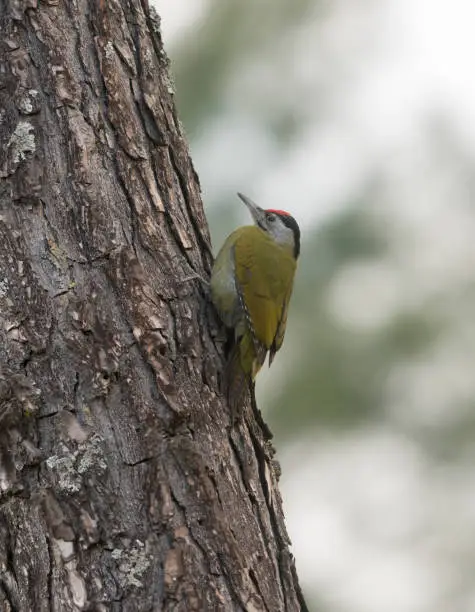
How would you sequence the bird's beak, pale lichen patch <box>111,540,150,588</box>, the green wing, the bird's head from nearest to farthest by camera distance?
pale lichen patch <box>111,540,150,588</box>, the green wing, the bird's head, the bird's beak

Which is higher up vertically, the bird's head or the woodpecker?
the bird's head

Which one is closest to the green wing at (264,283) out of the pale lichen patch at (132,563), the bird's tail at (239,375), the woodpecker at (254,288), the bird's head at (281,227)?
the woodpecker at (254,288)

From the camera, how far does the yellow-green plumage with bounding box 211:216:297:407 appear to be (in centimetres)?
344

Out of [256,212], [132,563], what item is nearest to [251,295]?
[256,212]

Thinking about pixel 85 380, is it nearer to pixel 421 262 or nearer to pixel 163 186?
pixel 163 186

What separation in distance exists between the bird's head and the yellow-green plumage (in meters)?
0.04

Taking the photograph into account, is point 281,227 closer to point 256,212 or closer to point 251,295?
point 256,212

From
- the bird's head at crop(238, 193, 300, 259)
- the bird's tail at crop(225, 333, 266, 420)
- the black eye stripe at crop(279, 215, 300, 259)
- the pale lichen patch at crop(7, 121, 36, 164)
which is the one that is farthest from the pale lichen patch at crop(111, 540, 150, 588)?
the black eye stripe at crop(279, 215, 300, 259)

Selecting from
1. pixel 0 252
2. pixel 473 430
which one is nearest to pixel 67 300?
pixel 0 252

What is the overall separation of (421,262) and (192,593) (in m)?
6.83

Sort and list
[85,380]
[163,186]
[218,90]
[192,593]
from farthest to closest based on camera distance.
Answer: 1. [218,90]
2. [163,186]
3. [85,380]
4. [192,593]

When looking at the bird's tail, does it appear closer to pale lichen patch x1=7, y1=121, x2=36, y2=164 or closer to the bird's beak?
pale lichen patch x1=7, y1=121, x2=36, y2=164

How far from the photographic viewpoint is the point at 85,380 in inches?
114

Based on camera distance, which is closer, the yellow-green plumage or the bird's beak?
the yellow-green plumage
